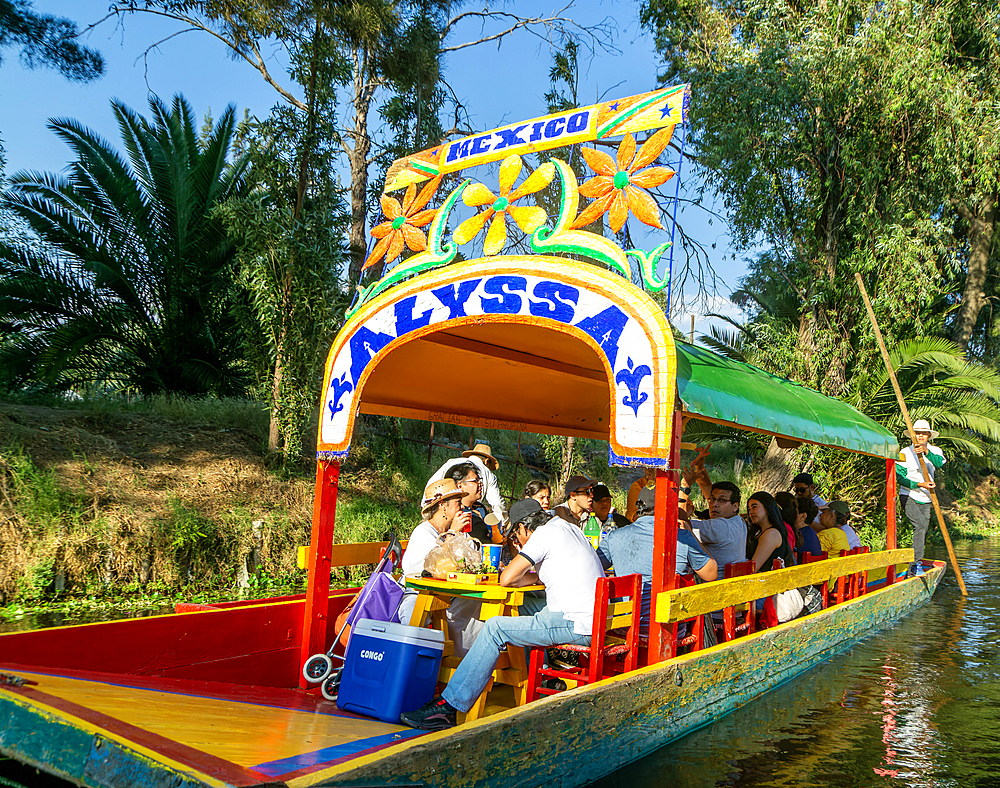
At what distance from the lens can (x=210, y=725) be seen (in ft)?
11.2

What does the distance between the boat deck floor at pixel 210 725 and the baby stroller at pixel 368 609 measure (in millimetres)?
643

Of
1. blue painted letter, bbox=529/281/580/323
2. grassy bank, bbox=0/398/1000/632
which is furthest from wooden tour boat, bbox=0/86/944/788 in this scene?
grassy bank, bbox=0/398/1000/632

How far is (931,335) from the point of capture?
16.8 meters

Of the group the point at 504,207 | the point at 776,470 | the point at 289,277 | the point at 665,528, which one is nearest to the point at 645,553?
the point at 665,528

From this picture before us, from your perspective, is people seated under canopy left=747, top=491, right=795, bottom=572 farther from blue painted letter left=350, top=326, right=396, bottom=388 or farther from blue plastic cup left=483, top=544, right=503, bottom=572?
blue painted letter left=350, top=326, right=396, bottom=388

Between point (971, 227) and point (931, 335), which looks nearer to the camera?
point (931, 335)

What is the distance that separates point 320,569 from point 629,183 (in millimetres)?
3467

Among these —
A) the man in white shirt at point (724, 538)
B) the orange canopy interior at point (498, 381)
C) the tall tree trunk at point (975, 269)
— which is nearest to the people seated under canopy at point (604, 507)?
the man in white shirt at point (724, 538)

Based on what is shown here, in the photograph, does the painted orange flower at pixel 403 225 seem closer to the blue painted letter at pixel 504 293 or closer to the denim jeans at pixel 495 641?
the blue painted letter at pixel 504 293

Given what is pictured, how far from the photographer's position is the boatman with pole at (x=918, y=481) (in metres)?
11.1

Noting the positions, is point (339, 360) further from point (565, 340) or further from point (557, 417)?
point (557, 417)

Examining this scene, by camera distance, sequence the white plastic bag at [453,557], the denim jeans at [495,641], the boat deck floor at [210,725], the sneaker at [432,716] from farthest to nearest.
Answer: the white plastic bag at [453,557], the denim jeans at [495,641], the sneaker at [432,716], the boat deck floor at [210,725]

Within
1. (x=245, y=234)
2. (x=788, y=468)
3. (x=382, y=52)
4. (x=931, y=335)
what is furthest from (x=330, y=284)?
(x=931, y=335)

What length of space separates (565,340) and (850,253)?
1215 cm
